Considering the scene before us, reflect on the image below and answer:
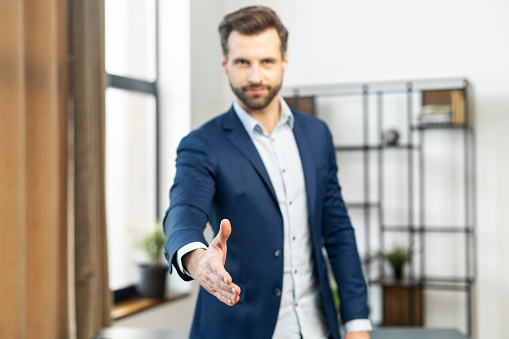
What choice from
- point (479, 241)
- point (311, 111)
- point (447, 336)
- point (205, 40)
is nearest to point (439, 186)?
point (479, 241)

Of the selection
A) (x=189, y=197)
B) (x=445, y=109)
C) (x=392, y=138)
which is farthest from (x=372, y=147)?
(x=189, y=197)

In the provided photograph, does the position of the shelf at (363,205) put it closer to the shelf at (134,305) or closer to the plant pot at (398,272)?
the plant pot at (398,272)

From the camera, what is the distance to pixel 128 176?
379 centimetres

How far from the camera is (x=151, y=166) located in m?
4.07

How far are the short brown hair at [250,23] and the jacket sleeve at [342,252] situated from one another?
377 millimetres

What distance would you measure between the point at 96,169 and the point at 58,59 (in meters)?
0.58

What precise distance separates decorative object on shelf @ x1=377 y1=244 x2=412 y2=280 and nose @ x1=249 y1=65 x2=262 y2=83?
289cm

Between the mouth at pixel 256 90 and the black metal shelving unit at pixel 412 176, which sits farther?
the black metal shelving unit at pixel 412 176

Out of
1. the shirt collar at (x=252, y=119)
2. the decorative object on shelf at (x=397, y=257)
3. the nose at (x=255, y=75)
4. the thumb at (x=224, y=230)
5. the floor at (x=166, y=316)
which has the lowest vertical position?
the floor at (x=166, y=316)

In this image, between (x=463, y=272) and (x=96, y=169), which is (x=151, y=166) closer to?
(x=96, y=169)

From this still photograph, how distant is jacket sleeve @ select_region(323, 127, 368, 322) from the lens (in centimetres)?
165

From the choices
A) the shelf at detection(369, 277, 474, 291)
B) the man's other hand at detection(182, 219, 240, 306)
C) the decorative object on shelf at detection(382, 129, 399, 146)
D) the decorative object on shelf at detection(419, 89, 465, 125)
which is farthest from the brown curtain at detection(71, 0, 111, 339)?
the decorative object on shelf at detection(419, 89, 465, 125)

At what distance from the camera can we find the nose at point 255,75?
1523 mm

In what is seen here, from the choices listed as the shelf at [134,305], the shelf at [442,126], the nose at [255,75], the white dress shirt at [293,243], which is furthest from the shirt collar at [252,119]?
the shelf at [442,126]
